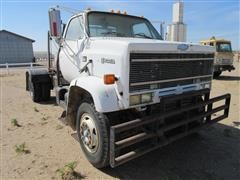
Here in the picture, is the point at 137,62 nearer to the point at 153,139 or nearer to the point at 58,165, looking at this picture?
the point at 153,139

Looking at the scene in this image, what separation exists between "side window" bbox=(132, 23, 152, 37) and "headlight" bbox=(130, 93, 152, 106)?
2.03 m

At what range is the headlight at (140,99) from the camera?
3.19 meters

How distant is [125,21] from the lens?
4.89 meters

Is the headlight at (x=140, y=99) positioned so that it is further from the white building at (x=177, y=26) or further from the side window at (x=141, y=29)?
the white building at (x=177, y=26)

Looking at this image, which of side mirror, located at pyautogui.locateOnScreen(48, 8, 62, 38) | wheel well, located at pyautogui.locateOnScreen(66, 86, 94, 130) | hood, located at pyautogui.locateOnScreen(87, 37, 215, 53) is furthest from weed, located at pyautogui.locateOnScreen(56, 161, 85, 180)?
side mirror, located at pyautogui.locateOnScreen(48, 8, 62, 38)

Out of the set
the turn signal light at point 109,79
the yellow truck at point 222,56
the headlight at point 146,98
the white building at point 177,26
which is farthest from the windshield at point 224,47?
the turn signal light at point 109,79

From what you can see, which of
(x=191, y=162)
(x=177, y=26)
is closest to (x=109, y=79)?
(x=191, y=162)

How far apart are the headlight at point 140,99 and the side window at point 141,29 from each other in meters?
2.03

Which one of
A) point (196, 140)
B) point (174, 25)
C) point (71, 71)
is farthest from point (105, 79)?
point (174, 25)

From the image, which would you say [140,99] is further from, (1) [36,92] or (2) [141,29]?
(1) [36,92]

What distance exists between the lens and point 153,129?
334 centimetres

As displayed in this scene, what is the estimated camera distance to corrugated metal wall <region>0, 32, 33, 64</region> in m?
30.9

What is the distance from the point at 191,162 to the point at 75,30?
3369 millimetres

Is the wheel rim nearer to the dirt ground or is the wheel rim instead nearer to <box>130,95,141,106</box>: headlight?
the dirt ground
